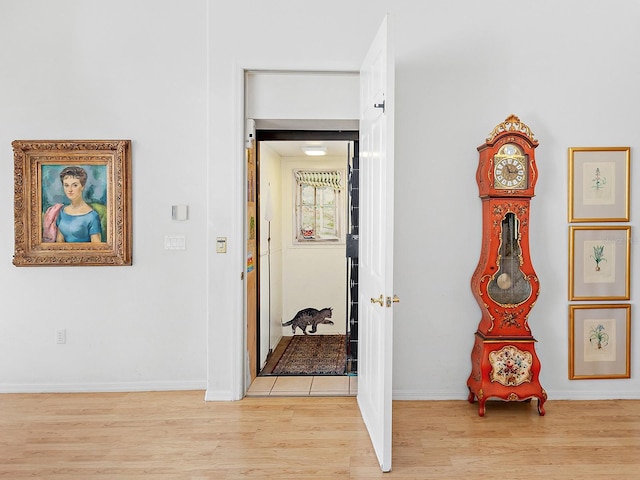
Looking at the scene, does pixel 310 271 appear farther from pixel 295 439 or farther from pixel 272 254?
pixel 295 439

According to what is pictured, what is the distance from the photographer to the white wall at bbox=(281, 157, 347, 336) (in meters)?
4.60

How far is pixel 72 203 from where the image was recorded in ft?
11.2

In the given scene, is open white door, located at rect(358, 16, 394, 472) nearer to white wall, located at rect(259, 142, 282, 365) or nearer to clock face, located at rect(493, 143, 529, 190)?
clock face, located at rect(493, 143, 529, 190)

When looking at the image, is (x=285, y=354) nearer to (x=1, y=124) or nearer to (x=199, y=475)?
(x=199, y=475)

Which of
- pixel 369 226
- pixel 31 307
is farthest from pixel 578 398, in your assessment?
pixel 31 307

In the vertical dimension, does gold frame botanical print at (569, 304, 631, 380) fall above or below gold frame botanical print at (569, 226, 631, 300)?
below

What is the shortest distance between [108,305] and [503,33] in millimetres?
3354

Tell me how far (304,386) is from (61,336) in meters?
1.78

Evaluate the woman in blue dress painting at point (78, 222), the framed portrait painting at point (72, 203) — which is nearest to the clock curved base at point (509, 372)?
the framed portrait painting at point (72, 203)

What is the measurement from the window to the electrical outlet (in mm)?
2164

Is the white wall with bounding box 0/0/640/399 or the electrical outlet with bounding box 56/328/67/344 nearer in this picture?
the white wall with bounding box 0/0/640/399

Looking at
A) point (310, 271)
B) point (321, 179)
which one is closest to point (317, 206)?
point (321, 179)

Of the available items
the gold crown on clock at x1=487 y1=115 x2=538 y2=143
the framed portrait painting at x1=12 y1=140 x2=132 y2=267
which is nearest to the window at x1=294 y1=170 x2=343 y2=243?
the framed portrait painting at x1=12 y1=140 x2=132 y2=267

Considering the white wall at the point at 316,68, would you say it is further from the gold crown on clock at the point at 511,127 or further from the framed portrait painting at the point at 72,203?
the gold crown on clock at the point at 511,127
